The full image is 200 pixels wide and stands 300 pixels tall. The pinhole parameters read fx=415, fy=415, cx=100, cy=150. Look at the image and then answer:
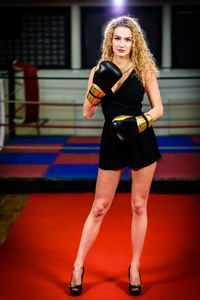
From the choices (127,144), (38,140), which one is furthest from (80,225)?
(38,140)

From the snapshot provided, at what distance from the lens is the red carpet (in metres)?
1.74

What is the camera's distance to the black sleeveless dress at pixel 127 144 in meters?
1.56

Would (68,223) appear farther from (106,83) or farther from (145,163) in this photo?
(106,83)

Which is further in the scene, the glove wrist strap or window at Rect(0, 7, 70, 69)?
window at Rect(0, 7, 70, 69)

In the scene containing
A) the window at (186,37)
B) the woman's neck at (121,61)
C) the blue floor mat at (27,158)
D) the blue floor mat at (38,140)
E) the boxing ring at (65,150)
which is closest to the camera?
the woman's neck at (121,61)

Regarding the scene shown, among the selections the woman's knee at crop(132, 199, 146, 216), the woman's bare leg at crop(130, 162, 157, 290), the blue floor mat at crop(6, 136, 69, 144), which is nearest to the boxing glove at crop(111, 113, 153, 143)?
the woman's bare leg at crop(130, 162, 157, 290)

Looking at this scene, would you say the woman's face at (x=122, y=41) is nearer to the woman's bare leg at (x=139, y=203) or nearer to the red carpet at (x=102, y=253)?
the woman's bare leg at (x=139, y=203)

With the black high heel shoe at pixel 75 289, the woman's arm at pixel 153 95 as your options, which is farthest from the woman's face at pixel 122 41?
the black high heel shoe at pixel 75 289

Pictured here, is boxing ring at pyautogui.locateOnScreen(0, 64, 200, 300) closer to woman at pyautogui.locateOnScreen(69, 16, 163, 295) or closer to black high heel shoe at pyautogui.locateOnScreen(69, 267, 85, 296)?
black high heel shoe at pyautogui.locateOnScreen(69, 267, 85, 296)

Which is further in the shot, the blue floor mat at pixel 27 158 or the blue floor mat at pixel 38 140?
the blue floor mat at pixel 38 140

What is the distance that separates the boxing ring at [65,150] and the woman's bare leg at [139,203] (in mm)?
Answer: 1493

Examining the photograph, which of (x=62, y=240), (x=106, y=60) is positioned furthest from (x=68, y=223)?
(x=106, y=60)

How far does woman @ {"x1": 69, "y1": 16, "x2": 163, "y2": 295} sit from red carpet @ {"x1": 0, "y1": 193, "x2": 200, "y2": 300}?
0.42 ft

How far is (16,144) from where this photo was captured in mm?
4961
